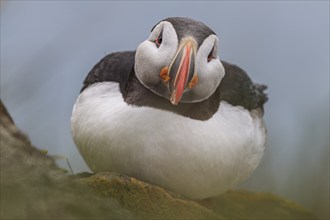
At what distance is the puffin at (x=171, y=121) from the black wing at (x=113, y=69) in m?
0.01

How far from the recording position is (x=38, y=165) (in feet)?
3.93

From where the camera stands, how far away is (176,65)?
8.03 ft

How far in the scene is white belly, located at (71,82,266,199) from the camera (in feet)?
9.36

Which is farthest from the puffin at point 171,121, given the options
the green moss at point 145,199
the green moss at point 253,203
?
the green moss at point 145,199

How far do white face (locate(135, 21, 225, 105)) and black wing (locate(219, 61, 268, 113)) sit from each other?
563 millimetres

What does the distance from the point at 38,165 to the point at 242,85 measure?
2.60m

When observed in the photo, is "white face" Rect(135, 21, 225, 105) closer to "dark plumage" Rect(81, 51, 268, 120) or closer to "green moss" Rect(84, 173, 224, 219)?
"dark plumage" Rect(81, 51, 268, 120)

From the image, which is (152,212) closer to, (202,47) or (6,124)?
(6,124)

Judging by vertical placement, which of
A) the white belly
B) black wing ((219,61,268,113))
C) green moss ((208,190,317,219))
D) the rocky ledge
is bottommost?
green moss ((208,190,317,219))

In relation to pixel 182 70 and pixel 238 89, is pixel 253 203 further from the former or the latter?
pixel 182 70

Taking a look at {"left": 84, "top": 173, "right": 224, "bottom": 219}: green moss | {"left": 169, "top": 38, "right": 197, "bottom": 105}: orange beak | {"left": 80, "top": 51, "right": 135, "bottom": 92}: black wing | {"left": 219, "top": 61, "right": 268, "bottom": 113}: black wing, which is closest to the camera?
{"left": 84, "top": 173, "right": 224, "bottom": 219}: green moss

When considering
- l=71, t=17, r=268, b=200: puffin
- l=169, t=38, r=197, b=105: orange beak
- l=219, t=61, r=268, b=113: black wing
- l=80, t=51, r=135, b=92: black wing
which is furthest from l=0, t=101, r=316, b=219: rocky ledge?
l=219, t=61, r=268, b=113: black wing

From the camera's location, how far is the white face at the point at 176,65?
→ 2.46 metres

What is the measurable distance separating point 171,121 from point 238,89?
2.78 ft
